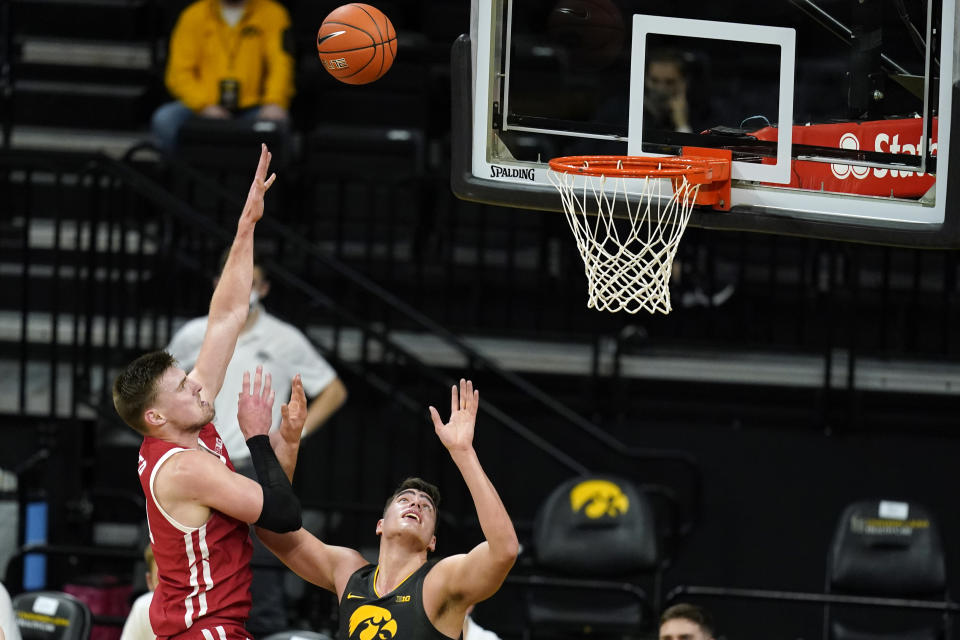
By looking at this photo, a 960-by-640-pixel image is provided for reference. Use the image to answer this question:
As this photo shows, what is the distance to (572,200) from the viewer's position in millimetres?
5375

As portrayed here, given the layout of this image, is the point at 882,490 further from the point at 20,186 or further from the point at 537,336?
the point at 20,186

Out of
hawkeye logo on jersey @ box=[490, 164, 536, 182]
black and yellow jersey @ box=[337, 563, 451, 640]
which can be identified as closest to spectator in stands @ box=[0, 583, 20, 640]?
black and yellow jersey @ box=[337, 563, 451, 640]

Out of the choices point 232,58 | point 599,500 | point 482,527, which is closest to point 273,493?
point 482,527

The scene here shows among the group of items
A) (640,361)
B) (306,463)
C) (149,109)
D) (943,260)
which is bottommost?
(306,463)

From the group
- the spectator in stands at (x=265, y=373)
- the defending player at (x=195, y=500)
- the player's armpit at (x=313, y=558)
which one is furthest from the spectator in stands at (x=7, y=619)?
the spectator in stands at (x=265, y=373)

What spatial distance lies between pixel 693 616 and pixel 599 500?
5.14 ft

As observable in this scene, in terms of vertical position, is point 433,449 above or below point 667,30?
below

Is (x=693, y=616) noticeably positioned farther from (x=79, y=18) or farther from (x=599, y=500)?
(x=79, y=18)

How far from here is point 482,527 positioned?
4.68 m

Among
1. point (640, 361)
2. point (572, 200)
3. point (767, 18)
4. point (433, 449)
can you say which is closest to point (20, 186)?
point (433, 449)

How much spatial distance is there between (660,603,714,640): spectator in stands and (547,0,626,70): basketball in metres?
2.42

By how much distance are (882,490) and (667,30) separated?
4.20 meters

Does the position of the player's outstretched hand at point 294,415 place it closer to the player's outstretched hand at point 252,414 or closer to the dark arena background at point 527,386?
the player's outstretched hand at point 252,414

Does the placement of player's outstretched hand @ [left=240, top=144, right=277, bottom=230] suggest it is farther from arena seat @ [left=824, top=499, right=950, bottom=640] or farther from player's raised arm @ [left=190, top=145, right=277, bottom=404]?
arena seat @ [left=824, top=499, right=950, bottom=640]
